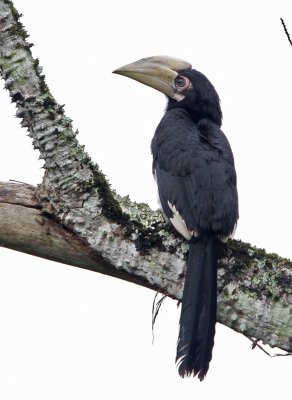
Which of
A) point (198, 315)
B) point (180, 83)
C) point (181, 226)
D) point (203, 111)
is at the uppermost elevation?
point (180, 83)

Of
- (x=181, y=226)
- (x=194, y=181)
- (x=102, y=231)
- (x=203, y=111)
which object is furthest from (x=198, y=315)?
(x=203, y=111)

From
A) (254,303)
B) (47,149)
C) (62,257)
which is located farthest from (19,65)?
(254,303)

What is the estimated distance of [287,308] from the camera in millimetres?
4012

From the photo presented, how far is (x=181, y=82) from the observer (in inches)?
222

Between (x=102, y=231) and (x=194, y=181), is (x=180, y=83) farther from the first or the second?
(x=102, y=231)

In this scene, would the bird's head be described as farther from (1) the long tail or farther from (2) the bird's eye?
(1) the long tail

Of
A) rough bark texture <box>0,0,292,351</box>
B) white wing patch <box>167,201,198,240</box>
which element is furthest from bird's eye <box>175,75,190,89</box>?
rough bark texture <box>0,0,292,351</box>

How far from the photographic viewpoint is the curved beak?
5.57m

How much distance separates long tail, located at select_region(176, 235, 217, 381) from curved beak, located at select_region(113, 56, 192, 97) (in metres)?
1.83

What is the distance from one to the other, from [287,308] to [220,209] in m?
0.79

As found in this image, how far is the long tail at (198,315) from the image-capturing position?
4.08 meters

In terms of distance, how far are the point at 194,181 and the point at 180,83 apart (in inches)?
48.9

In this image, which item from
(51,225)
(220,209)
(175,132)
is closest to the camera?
(51,225)

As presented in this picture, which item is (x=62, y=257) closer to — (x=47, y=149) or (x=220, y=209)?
(x=47, y=149)
